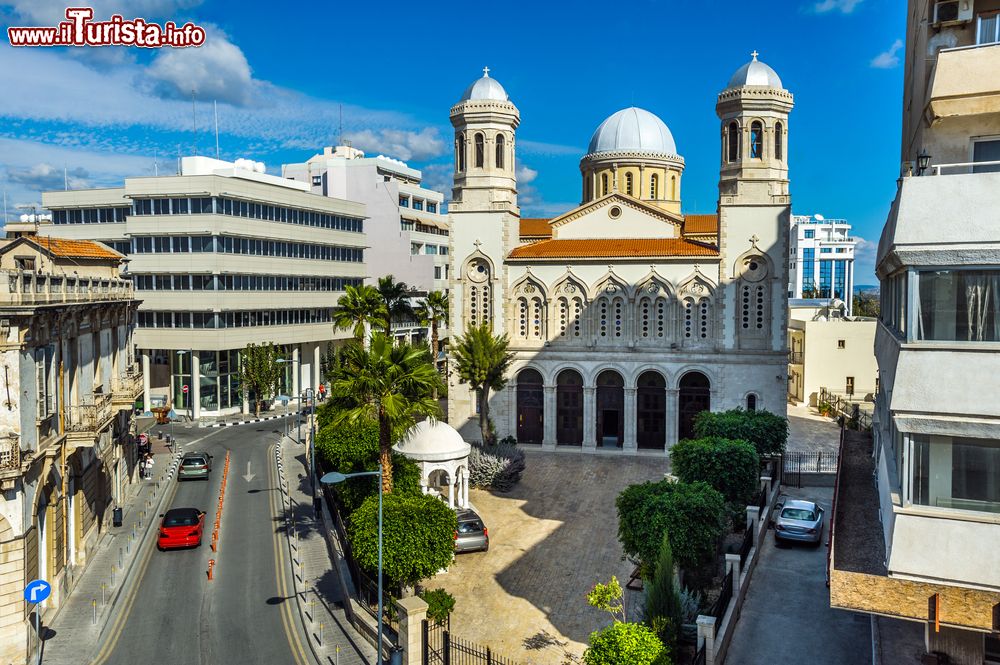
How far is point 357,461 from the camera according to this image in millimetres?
28531

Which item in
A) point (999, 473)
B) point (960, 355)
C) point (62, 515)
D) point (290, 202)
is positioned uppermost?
point (290, 202)

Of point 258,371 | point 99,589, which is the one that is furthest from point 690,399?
point 99,589

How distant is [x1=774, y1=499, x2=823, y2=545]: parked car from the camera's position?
2456cm

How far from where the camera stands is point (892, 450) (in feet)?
44.5

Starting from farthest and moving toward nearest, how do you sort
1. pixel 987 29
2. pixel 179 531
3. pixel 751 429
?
pixel 751 429 → pixel 179 531 → pixel 987 29

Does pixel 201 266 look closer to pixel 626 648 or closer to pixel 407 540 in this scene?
pixel 407 540

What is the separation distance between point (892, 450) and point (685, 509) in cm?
701

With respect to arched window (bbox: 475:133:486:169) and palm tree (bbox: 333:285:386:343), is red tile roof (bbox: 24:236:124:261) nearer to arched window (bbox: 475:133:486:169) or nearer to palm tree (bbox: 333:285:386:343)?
palm tree (bbox: 333:285:386:343)

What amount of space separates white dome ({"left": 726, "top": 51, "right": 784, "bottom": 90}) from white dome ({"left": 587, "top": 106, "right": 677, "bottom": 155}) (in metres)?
11.6

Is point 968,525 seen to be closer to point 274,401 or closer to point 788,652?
point 788,652

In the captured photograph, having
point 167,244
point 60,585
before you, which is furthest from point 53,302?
point 167,244

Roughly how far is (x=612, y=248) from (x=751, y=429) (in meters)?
16.7

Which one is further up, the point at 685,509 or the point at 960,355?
the point at 960,355

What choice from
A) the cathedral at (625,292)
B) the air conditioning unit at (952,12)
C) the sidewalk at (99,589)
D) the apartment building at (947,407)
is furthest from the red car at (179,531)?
the air conditioning unit at (952,12)
